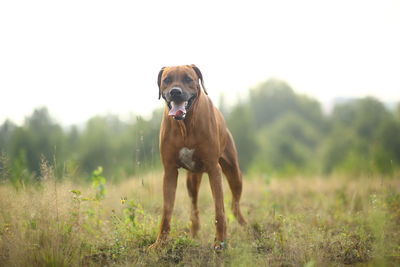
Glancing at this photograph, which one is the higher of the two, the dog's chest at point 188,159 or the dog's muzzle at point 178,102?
the dog's muzzle at point 178,102

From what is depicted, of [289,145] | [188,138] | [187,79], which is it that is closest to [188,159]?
[188,138]

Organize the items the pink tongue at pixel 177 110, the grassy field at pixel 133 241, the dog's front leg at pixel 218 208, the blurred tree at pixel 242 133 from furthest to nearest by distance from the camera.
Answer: the blurred tree at pixel 242 133 < the dog's front leg at pixel 218 208 < the pink tongue at pixel 177 110 < the grassy field at pixel 133 241

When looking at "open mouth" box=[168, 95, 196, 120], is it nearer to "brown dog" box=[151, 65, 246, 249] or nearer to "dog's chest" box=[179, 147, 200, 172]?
"brown dog" box=[151, 65, 246, 249]

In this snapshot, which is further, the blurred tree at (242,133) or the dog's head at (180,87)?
the blurred tree at (242,133)

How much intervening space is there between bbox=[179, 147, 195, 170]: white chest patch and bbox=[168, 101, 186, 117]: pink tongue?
1.70 ft

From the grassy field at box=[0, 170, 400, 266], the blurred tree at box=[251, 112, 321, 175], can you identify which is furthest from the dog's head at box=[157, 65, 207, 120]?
the blurred tree at box=[251, 112, 321, 175]

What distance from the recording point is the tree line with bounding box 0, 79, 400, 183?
16.9 metres

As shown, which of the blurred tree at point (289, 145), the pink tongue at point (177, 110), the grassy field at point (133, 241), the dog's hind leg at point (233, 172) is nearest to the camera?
the grassy field at point (133, 241)

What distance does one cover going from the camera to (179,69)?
4.66 meters

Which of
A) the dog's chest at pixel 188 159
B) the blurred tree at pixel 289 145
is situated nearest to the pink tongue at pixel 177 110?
the dog's chest at pixel 188 159

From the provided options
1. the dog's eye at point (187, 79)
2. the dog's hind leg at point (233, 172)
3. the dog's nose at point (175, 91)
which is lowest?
the dog's hind leg at point (233, 172)

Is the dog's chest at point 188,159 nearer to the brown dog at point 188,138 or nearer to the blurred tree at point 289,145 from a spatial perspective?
the brown dog at point 188,138

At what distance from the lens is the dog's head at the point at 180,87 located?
4355mm

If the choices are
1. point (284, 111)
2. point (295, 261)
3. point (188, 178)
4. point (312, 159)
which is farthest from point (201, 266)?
point (284, 111)
